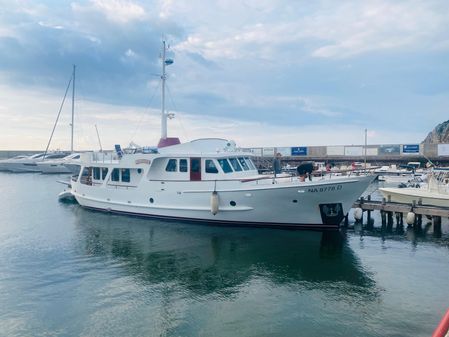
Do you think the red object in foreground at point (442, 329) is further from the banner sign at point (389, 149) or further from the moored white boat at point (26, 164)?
the moored white boat at point (26, 164)

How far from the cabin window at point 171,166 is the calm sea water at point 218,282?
3132 millimetres

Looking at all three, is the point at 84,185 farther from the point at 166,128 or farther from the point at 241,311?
the point at 241,311

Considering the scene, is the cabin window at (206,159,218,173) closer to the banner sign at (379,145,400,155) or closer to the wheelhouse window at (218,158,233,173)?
the wheelhouse window at (218,158,233,173)

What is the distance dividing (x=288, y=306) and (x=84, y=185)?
1842 centimetres

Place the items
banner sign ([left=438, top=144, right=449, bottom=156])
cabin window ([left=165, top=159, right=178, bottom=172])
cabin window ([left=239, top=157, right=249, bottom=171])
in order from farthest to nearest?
banner sign ([left=438, top=144, right=449, bottom=156])
cabin window ([left=239, top=157, right=249, bottom=171])
cabin window ([left=165, top=159, right=178, bottom=172])

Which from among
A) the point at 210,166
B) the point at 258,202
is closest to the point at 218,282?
the point at 258,202

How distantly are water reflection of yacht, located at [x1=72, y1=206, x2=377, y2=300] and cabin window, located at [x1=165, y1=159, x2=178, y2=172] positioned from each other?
299 centimetres

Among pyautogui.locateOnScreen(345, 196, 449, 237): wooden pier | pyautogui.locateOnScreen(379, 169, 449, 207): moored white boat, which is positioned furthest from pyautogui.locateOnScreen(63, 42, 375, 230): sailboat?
pyautogui.locateOnScreen(379, 169, 449, 207): moored white boat

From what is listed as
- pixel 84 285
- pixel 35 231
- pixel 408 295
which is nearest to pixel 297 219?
pixel 408 295

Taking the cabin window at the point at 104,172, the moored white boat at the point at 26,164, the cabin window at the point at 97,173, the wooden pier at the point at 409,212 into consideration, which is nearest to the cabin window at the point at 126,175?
the cabin window at the point at 104,172

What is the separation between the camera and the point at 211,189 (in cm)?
1816

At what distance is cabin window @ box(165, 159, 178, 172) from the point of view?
19.6m

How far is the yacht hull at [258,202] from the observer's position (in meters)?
16.6

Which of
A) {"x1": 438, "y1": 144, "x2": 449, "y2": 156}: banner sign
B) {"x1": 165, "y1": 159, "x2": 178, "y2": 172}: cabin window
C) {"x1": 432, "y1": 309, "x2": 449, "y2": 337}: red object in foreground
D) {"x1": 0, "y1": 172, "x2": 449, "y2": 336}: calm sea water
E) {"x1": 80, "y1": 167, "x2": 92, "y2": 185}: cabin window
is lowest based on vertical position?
{"x1": 0, "y1": 172, "x2": 449, "y2": 336}: calm sea water
